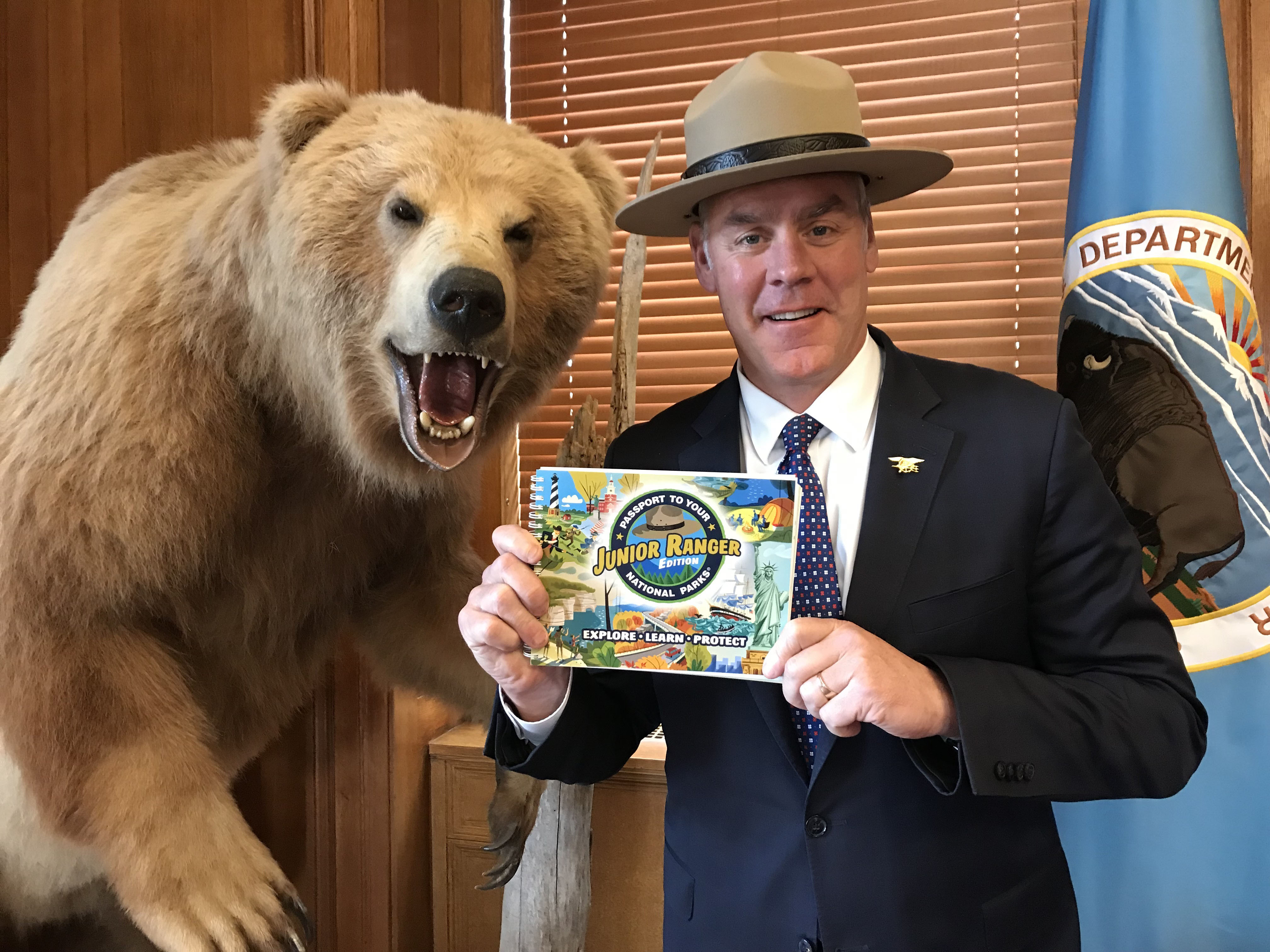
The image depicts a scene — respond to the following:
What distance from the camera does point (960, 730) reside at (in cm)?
87

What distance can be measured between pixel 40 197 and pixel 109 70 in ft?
0.80

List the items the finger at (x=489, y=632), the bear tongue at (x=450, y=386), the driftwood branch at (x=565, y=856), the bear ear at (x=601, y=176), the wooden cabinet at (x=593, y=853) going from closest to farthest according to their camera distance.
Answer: the finger at (x=489, y=632) < the bear tongue at (x=450, y=386) < the bear ear at (x=601, y=176) < the driftwood branch at (x=565, y=856) < the wooden cabinet at (x=593, y=853)


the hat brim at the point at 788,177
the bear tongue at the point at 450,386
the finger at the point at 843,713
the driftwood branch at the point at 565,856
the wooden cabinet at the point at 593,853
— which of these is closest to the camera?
the finger at the point at 843,713

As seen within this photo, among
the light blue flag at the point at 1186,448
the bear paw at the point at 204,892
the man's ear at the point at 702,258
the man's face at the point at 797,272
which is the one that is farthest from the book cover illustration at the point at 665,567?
the light blue flag at the point at 1186,448

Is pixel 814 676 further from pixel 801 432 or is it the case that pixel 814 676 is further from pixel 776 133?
pixel 776 133

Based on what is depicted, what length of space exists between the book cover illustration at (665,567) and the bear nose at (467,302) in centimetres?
23

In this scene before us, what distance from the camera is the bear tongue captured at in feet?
3.69

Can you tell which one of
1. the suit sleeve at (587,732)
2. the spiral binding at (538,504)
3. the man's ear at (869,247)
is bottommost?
the suit sleeve at (587,732)

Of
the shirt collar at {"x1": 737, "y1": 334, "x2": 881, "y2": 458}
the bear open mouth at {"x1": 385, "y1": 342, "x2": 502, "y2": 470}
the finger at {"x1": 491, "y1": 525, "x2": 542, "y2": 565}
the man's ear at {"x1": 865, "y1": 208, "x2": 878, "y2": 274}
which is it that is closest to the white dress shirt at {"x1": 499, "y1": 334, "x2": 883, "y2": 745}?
the shirt collar at {"x1": 737, "y1": 334, "x2": 881, "y2": 458}

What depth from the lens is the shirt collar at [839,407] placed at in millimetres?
1079

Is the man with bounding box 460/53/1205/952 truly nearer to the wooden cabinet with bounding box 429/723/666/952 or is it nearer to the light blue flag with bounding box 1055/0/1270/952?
the light blue flag with bounding box 1055/0/1270/952

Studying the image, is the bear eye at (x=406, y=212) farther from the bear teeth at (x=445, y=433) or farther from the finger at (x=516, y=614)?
the finger at (x=516, y=614)

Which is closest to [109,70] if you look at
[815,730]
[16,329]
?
[16,329]

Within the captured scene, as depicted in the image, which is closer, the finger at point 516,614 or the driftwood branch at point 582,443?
the finger at point 516,614
